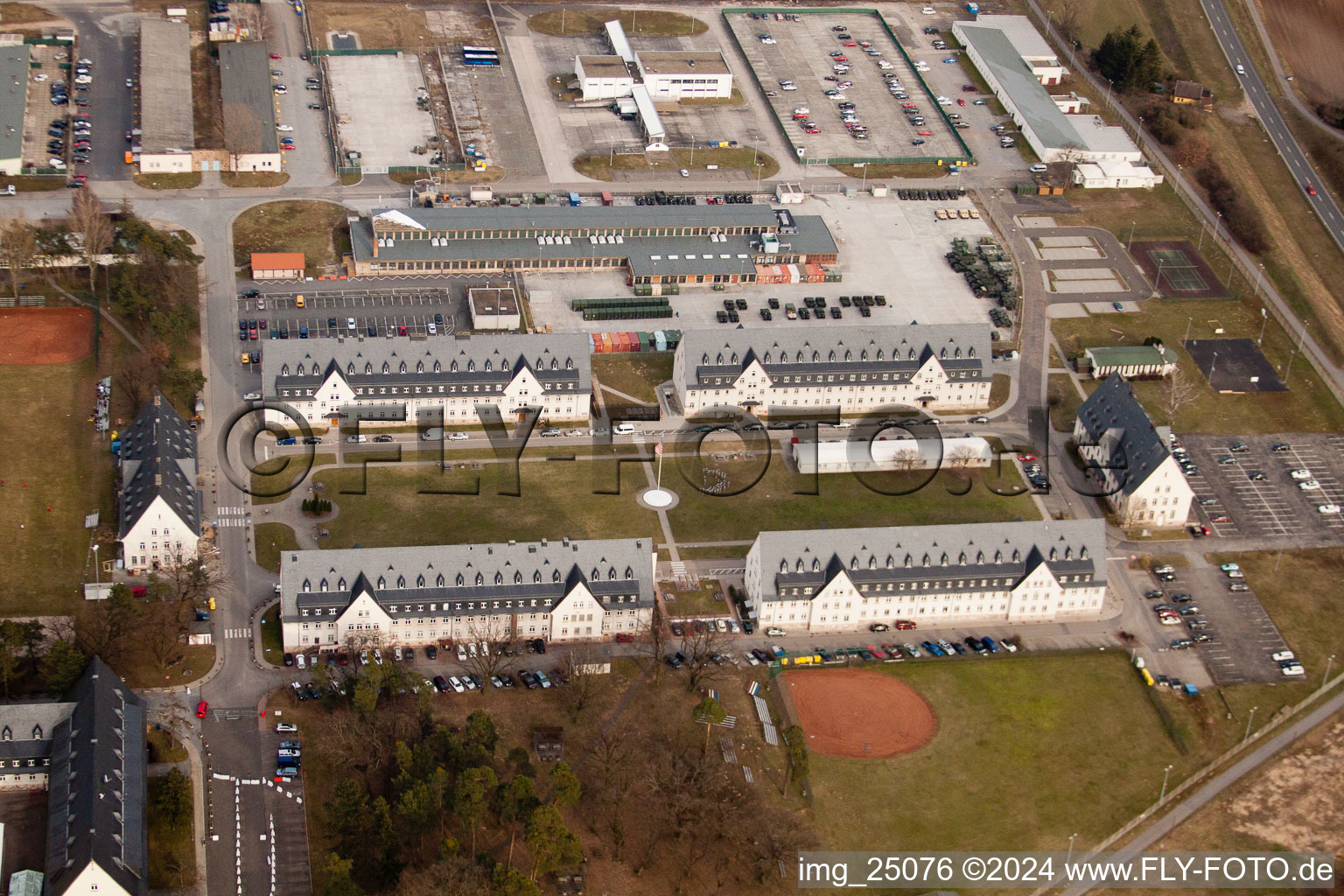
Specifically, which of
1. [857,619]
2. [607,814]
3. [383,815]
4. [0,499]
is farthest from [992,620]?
Result: [0,499]

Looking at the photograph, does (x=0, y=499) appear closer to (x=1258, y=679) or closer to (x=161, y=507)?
(x=161, y=507)

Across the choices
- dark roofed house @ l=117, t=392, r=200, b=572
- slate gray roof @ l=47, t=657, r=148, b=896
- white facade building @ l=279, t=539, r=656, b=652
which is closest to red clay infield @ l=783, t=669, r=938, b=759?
white facade building @ l=279, t=539, r=656, b=652

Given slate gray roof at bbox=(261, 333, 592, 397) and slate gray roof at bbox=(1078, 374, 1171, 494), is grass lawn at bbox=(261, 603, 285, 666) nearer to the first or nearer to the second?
slate gray roof at bbox=(261, 333, 592, 397)

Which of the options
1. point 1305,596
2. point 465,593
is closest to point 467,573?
point 465,593

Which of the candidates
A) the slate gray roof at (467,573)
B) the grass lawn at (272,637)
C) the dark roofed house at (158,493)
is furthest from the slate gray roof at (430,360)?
the grass lawn at (272,637)

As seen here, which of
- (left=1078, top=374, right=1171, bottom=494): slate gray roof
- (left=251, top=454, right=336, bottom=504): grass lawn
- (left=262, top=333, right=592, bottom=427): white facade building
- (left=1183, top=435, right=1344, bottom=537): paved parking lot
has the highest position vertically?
(left=262, top=333, right=592, bottom=427): white facade building

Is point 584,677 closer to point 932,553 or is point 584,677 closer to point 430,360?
point 932,553
